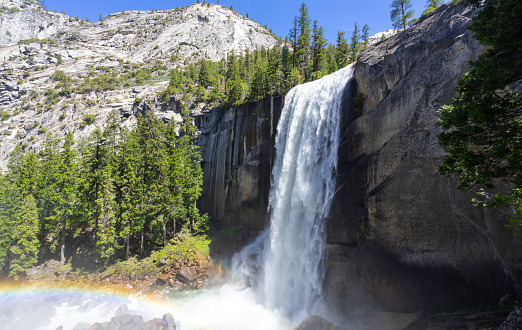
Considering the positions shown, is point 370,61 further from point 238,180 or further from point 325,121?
point 238,180

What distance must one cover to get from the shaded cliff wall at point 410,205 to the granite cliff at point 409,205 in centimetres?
5

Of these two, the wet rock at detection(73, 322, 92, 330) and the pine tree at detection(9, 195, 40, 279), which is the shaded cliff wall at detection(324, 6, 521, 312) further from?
the pine tree at detection(9, 195, 40, 279)

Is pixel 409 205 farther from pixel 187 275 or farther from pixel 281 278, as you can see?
pixel 187 275

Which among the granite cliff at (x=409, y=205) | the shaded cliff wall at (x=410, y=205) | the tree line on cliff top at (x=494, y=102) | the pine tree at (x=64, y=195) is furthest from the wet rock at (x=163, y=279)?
the tree line on cliff top at (x=494, y=102)

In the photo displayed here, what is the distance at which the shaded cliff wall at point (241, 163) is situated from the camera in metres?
28.3

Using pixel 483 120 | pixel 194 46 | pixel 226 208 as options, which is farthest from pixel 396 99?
pixel 194 46

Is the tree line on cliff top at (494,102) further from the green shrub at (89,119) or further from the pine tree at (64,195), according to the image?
the green shrub at (89,119)

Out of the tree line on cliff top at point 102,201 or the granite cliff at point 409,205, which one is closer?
the granite cliff at point 409,205

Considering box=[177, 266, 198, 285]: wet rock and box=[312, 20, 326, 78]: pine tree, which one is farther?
box=[312, 20, 326, 78]: pine tree

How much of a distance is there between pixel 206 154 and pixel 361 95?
27844mm

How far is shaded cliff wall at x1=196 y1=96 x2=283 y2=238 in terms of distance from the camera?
28281 mm

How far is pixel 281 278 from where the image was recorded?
19.8 meters

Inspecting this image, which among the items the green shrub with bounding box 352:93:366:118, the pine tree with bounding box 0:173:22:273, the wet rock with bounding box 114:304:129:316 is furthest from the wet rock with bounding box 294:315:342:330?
the pine tree with bounding box 0:173:22:273

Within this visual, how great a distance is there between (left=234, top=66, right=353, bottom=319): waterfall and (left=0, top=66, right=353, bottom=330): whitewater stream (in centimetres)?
7
